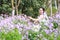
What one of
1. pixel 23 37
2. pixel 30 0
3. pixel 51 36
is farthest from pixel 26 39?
pixel 30 0

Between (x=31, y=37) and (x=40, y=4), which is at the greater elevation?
(x=31, y=37)

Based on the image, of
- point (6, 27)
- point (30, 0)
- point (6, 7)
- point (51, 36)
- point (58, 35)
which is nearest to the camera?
point (58, 35)

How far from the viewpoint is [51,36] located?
6.03 m

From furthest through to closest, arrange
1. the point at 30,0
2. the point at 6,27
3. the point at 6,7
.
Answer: the point at 30,0, the point at 6,7, the point at 6,27

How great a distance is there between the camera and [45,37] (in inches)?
247

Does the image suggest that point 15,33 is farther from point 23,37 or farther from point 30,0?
point 30,0

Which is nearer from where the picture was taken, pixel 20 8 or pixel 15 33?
pixel 15 33

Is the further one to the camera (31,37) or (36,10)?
(36,10)

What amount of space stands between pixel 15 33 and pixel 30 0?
1339 centimetres

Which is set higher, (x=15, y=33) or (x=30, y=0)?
(x=15, y=33)

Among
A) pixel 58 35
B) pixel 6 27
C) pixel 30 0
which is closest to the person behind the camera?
pixel 58 35

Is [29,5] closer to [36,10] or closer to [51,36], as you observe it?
[36,10]

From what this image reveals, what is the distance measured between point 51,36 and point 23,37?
0.65 metres

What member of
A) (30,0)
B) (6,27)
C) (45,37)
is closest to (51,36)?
(45,37)
